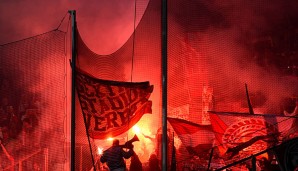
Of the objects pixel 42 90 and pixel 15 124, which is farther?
pixel 42 90

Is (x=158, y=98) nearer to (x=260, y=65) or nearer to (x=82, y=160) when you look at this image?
(x=82, y=160)

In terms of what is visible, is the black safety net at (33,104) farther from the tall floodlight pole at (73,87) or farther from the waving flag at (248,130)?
the waving flag at (248,130)

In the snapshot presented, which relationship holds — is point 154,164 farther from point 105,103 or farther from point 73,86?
point 73,86

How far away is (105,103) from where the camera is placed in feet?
16.4

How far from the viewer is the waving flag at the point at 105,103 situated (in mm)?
4949

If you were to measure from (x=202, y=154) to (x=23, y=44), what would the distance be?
14.2 feet

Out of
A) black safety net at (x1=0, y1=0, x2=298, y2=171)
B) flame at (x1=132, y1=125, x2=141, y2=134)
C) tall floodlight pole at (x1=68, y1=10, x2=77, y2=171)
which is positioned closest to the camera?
tall floodlight pole at (x1=68, y1=10, x2=77, y2=171)

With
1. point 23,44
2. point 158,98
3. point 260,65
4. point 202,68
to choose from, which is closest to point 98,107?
point 158,98

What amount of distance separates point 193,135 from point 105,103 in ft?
5.52

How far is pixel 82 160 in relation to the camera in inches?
240

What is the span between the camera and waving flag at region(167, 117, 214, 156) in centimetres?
570

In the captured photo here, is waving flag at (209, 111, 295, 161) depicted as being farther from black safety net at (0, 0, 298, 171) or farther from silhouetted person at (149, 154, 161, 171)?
silhouetted person at (149, 154, 161, 171)

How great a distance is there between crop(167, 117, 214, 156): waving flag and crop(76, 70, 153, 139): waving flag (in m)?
1.00

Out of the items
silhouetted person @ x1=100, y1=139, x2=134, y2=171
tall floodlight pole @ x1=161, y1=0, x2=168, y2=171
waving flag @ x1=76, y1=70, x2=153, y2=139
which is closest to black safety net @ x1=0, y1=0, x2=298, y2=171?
waving flag @ x1=76, y1=70, x2=153, y2=139
